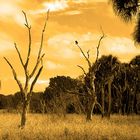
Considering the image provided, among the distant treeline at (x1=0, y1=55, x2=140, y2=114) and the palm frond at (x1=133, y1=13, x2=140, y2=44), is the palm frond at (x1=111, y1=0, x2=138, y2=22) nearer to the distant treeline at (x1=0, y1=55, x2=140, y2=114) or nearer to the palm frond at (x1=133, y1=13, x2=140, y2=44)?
the palm frond at (x1=133, y1=13, x2=140, y2=44)

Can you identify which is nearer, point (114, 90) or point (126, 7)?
point (126, 7)

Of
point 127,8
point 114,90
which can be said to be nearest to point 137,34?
point 127,8

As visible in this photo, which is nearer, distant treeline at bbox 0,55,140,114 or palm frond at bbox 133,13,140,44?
palm frond at bbox 133,13,140,44

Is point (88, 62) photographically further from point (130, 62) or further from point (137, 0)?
point (130, 62)

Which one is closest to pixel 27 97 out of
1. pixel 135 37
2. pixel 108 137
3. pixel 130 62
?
pixel 135 37

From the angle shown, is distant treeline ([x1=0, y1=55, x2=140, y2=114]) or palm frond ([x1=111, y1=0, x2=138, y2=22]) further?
distant treeline ([x1=0, y1=55, x2=140, y2=114])

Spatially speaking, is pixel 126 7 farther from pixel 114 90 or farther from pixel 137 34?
pixel 114 90

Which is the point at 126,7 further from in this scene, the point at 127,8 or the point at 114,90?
the point at 114,90

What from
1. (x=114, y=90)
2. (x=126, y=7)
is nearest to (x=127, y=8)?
(x=126, y=7)

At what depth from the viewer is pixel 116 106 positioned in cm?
4597

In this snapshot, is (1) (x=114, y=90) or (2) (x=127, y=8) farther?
(1) (x=114, y=90)

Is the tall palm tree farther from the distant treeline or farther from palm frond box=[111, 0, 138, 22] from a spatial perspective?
the distant treeline

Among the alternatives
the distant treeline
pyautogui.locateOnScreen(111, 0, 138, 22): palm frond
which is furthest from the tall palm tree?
the distant treeline

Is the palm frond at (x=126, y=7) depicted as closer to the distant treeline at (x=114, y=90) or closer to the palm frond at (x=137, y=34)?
the palm frond at (x=137, y=34)
